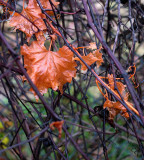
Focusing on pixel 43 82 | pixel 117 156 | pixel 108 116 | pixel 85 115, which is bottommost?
pixel 117 156

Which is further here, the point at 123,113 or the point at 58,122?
the point at 123,113

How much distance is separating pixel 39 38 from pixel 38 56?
10 cm

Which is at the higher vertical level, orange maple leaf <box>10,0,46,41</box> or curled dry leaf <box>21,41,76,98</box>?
orange maple leaf <box>10,0,46,41</box>

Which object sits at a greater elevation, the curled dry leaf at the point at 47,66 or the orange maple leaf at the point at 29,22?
the orange maple leaf at the point at 29,22


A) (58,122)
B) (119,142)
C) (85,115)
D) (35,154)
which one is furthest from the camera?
(85,115)

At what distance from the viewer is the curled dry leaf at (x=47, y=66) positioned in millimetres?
739

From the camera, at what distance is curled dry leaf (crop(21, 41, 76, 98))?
74cm

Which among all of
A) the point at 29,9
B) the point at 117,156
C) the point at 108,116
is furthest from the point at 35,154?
the point at 117,156

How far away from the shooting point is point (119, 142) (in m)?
2.15

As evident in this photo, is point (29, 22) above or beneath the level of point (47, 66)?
above

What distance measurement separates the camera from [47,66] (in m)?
0.75

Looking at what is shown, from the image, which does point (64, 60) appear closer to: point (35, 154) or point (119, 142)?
point (35, 154)

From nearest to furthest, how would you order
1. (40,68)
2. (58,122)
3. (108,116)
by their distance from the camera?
(58,122) → (40,68) → (108,116)

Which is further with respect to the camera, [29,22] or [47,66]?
[29,22]
